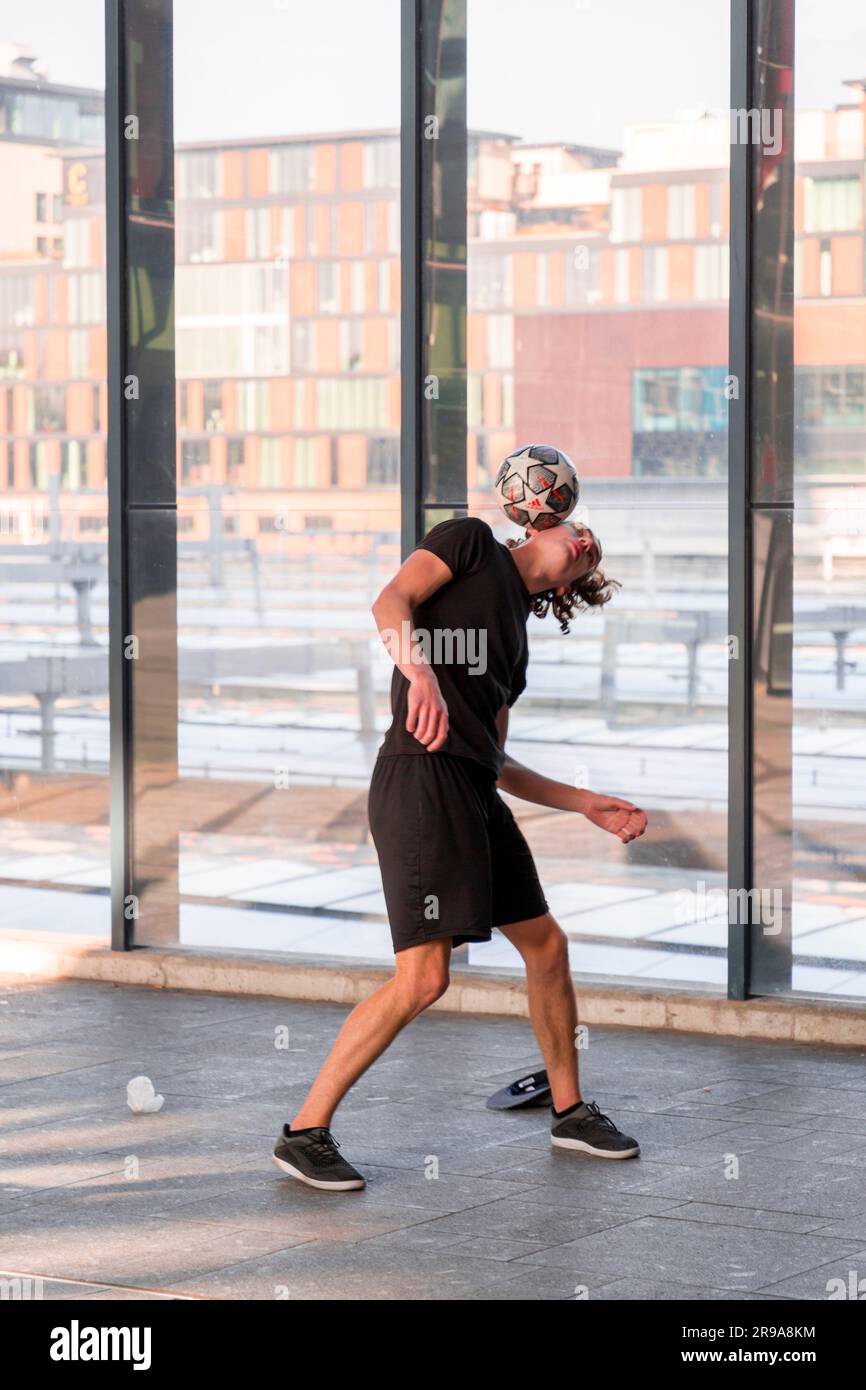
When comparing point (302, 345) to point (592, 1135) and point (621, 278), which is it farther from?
point (592, 1135)

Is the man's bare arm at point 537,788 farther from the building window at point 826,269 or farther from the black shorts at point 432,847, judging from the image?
the building window at point 826,269

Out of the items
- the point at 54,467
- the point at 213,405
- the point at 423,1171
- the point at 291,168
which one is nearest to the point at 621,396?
the point at 291,168

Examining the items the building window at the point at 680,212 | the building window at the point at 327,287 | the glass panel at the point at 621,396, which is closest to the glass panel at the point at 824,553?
the glass panel at the point at 621,396

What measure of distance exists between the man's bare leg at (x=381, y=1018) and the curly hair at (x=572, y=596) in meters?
0.90

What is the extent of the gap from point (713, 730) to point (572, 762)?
1.91 ft

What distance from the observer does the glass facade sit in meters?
7.17

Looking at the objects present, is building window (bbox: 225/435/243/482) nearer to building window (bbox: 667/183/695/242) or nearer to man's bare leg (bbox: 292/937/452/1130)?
building window (bbox: 667/183/695/242)

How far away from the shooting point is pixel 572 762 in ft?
25.2

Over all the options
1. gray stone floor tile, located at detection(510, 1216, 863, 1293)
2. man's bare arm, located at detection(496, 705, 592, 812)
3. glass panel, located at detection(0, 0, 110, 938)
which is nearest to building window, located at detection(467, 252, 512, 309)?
glass panel, located at detection(0, 0, 110, 938)

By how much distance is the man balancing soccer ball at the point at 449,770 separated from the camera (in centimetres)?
518

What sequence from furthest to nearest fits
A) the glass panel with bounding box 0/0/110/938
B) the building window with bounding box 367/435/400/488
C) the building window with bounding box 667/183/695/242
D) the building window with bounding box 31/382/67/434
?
the building window with bounding box 31/382/67/434 < the glass panel with bounding box 0/0/110/938 < the building window with bounding box 367/435/400/488 < the building window with bounding box 667/183/695/242

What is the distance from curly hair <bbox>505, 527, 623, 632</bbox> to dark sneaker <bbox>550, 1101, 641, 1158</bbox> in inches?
50.2

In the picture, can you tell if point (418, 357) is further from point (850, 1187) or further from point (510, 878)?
point (850, 1187)
